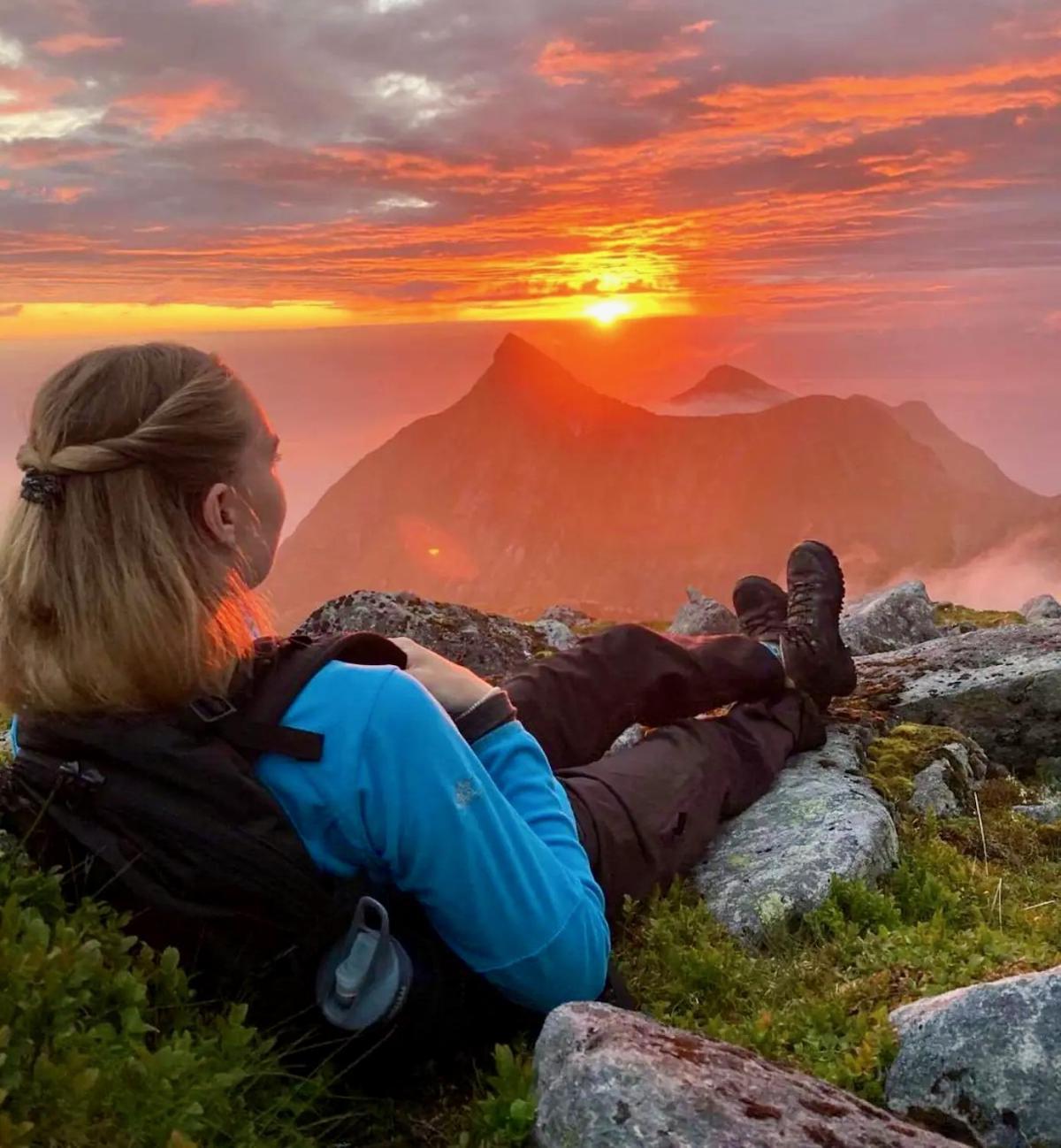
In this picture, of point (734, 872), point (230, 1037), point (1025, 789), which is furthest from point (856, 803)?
point (230, 1037)

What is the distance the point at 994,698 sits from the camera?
11.1 meters

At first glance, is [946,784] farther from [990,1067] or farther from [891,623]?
[891,623]

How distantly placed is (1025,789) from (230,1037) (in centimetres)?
828

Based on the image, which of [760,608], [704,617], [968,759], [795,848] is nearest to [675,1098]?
[795,848]

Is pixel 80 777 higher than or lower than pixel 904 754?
higher

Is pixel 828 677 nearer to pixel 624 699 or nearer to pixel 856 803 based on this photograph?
pixel 856 803

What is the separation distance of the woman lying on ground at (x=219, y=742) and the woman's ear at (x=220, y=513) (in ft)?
0.04

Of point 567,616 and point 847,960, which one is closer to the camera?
point 847,960

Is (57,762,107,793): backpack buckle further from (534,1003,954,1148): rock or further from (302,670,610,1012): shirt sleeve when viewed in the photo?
(534,1003,954,1148): rock

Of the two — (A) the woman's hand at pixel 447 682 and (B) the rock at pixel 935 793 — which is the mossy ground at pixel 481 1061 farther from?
(A) the woman's hand at pixel 447 682

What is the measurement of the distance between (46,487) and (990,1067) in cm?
437

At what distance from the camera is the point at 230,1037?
398 centimetres

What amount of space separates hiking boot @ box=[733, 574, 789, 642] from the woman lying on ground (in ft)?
17.2

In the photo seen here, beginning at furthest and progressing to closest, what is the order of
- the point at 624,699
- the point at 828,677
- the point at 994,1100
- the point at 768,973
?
the point at 828,677, the point at 624,699, the point at 768,973, the point at 994,1100
